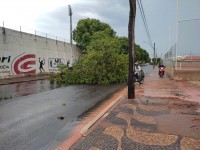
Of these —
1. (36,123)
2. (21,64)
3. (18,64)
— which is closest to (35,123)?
(36,123)

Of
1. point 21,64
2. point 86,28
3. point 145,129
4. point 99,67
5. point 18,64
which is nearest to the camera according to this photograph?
point 145,129

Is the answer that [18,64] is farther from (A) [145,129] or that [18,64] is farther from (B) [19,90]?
(A) [145,129]

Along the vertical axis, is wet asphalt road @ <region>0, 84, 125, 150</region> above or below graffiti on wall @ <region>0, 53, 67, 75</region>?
below

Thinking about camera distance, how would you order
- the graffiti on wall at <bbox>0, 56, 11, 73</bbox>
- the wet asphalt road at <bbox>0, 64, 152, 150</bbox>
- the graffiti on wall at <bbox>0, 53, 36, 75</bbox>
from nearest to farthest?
the wet asphalt road at <bbox>0, 64, 152, 150</bbox> < the graffiti on wall at <bbox>0, 56, 11, 73</bbox> < the graffiti on wall at <bbox>0, 53, 36, 75</bbox>

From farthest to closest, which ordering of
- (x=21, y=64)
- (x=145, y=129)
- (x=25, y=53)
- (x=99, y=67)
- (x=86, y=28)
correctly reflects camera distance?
1. (x=86, y=28)
2. (x=25, y=53)
3. (x=21, y=64)
4. (x=99, y=67)
5. (x=145, y=129)

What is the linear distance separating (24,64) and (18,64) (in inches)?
54.3

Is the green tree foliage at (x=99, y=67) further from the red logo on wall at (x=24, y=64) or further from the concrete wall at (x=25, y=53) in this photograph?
the red logo on wall at (x=24, y=64)

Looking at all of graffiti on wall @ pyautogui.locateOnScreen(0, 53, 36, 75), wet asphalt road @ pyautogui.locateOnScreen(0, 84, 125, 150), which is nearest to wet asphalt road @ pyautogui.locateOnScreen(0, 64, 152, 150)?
wet asphalt road @ pyautogui.locateOnScreen(0, 84, 125, 150)

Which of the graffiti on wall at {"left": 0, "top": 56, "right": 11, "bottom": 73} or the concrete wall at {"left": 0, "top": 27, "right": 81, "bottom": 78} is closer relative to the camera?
the graffiti on wall at {"left": 0, "top": 56, "right": 11, "bottom": 73}

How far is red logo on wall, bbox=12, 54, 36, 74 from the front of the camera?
Answer: 29.3 m

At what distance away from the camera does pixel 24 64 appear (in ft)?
102

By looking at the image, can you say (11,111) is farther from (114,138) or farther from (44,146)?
(114,138)

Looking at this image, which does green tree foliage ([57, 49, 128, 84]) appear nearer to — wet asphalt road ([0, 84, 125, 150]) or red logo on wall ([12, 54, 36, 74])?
red logo on wall ([12, 54, 36, 74])

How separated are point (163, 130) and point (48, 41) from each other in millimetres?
33723
